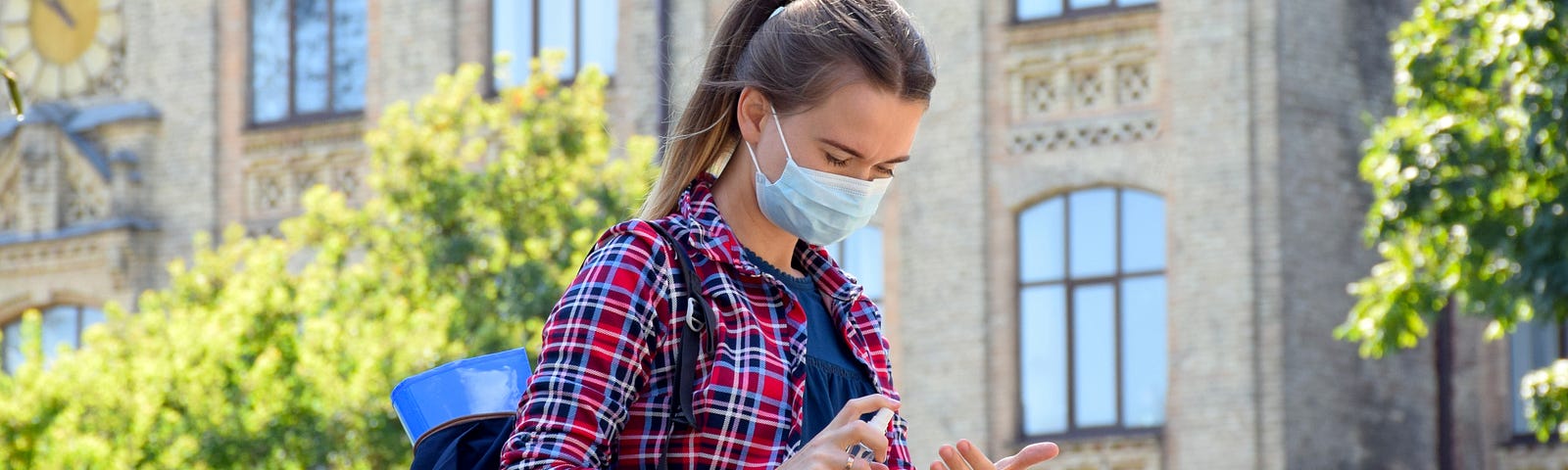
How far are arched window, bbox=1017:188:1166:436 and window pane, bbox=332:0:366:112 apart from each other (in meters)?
7.56

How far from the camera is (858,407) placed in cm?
362

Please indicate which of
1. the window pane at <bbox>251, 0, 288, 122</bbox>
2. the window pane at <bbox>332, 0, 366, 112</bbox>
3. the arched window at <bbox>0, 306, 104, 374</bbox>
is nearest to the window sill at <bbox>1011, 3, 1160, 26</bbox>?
the window pane at <bbox>332, 0, 366, 112</bbox>

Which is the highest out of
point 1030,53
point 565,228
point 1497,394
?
point 1030,53

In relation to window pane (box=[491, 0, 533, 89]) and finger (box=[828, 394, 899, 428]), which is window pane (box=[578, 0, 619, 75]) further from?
finger (box=[828, 394, 899, 428])

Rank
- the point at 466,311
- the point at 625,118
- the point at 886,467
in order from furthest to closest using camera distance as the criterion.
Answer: the point at 625,118
the point at 466,311
the point at 886,467

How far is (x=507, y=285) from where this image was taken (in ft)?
64.6

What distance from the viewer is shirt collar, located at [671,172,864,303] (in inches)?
154

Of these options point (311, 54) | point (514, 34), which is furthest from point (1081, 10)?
point (311, 54)

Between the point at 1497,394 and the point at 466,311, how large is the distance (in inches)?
373

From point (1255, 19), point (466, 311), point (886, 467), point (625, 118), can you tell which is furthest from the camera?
point (625, 118)

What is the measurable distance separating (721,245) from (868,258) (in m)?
21.4

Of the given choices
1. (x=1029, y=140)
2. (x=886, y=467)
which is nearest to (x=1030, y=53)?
(x=1029, y=140)

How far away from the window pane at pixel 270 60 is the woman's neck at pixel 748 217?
24379 millimetres

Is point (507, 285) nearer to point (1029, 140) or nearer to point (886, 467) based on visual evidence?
point (1029, 140)
